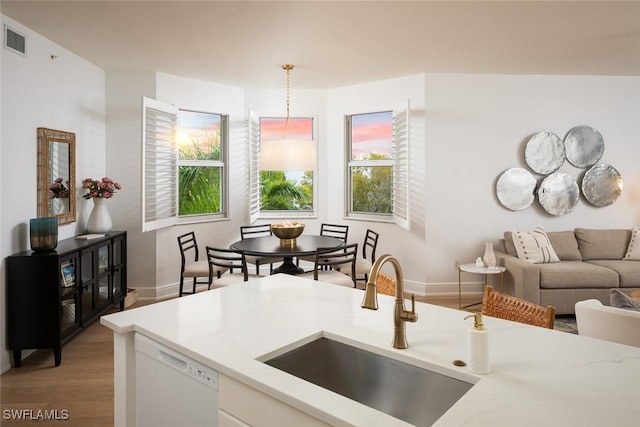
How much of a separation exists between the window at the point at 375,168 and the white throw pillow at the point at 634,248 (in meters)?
2.57

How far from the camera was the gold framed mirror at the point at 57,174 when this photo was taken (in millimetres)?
3637

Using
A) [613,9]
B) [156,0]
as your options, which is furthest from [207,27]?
[613,9]

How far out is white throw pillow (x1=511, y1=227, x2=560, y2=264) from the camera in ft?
→ 14.8

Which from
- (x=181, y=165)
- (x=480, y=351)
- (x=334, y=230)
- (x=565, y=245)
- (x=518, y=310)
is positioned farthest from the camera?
(x=334, y=230)

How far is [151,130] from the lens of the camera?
15.4 feet

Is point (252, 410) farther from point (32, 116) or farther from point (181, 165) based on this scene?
point (181, 165)

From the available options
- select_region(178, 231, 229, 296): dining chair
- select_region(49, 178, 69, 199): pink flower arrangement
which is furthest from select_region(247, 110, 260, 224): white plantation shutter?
select_region(49, 178, 69, 199): pink flower arrangement

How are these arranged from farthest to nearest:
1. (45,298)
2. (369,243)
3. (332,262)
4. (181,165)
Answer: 1. (369,243)
2. (181,165)
3. (332,262)
4. (45,298)

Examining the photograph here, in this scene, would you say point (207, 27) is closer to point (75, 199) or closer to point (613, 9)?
point (75, 199)

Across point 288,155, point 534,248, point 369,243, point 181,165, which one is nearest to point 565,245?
point 534,248

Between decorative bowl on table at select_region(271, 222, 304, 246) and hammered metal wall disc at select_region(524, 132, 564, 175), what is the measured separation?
302 cm

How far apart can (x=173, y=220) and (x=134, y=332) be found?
Answer: 3572 mm

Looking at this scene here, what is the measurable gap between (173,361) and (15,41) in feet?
10.6

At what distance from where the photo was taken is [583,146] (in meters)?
5.20
